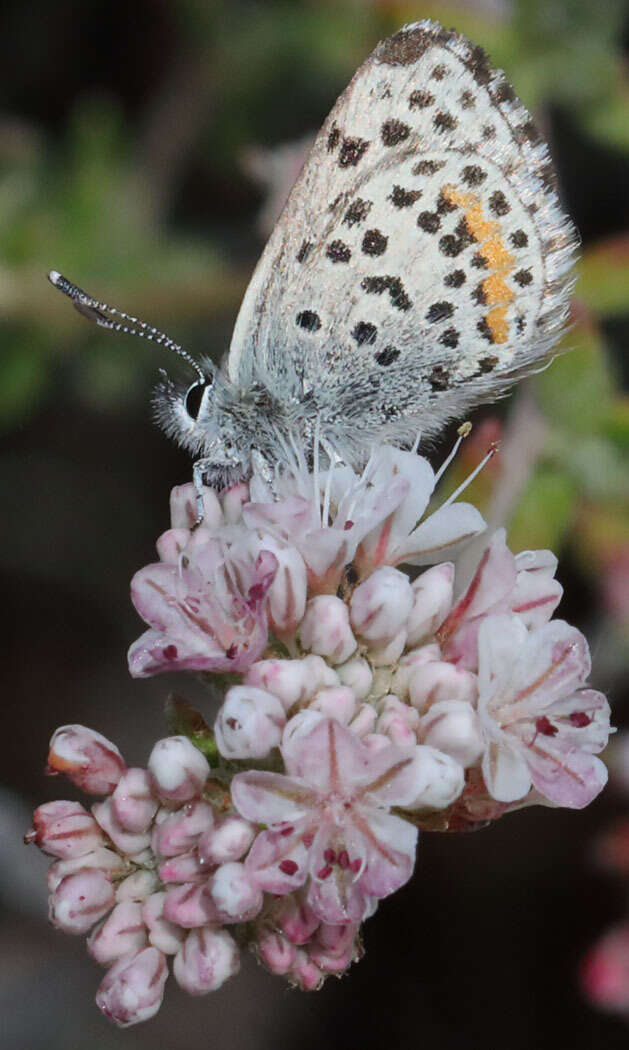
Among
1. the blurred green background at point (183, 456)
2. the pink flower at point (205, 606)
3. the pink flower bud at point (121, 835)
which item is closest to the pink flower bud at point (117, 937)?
the pink flower bud at point (121, 835)

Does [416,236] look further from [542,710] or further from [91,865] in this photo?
[91,865]

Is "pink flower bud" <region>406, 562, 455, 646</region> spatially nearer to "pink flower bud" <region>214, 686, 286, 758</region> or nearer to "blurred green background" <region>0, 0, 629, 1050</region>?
"pink flower bud" <region>214, 686, 286, 758</region>

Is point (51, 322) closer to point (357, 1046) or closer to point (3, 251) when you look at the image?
point (3, 251)

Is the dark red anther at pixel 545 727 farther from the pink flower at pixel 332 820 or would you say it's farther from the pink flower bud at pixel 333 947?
the pink flower bud at pixel 333 947

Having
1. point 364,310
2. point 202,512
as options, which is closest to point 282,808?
point 202,512

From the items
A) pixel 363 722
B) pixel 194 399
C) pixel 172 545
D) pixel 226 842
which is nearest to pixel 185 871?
pixel 226 842

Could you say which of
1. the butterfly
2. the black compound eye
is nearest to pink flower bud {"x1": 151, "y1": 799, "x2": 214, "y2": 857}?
the butterfly
